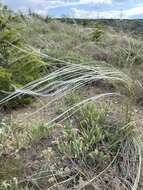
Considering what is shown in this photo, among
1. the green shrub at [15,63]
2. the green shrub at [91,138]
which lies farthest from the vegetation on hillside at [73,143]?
the green shrub at [15,63]

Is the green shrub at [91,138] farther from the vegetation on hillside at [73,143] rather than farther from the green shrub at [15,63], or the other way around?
the green shrub at [15,63]

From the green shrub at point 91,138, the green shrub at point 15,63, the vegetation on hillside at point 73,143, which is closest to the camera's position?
the vegetation on hillside at point 73,143

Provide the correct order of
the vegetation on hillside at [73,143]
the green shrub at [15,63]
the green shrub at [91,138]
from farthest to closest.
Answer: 1. the green shrub at [15,63]
2. the green shrub at [91,138]
3. the vegetation on hillside at [73,143]

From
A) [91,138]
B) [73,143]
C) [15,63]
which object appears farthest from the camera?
[15,63]

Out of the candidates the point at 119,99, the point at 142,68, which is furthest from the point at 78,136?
the point at 142,68

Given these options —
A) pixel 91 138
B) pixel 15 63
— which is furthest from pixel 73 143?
pixel 15 63

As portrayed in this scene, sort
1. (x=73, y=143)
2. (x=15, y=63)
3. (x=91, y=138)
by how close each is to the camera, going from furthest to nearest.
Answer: (x=15, y=63)
(x=91, y=138)
(x=73, y=143)

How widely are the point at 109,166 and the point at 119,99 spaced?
1984 millimetres

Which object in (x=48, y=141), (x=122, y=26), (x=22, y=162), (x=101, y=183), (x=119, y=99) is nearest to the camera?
(x=101, y=183)

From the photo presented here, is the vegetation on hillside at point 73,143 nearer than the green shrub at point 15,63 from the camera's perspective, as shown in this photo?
Yes

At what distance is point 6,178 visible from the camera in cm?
351

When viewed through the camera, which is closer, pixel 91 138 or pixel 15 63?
pixel 91 138

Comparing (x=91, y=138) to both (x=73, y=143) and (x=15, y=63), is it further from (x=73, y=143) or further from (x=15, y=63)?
(x=15, y=63)

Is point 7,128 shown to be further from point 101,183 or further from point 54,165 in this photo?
point 101,183
